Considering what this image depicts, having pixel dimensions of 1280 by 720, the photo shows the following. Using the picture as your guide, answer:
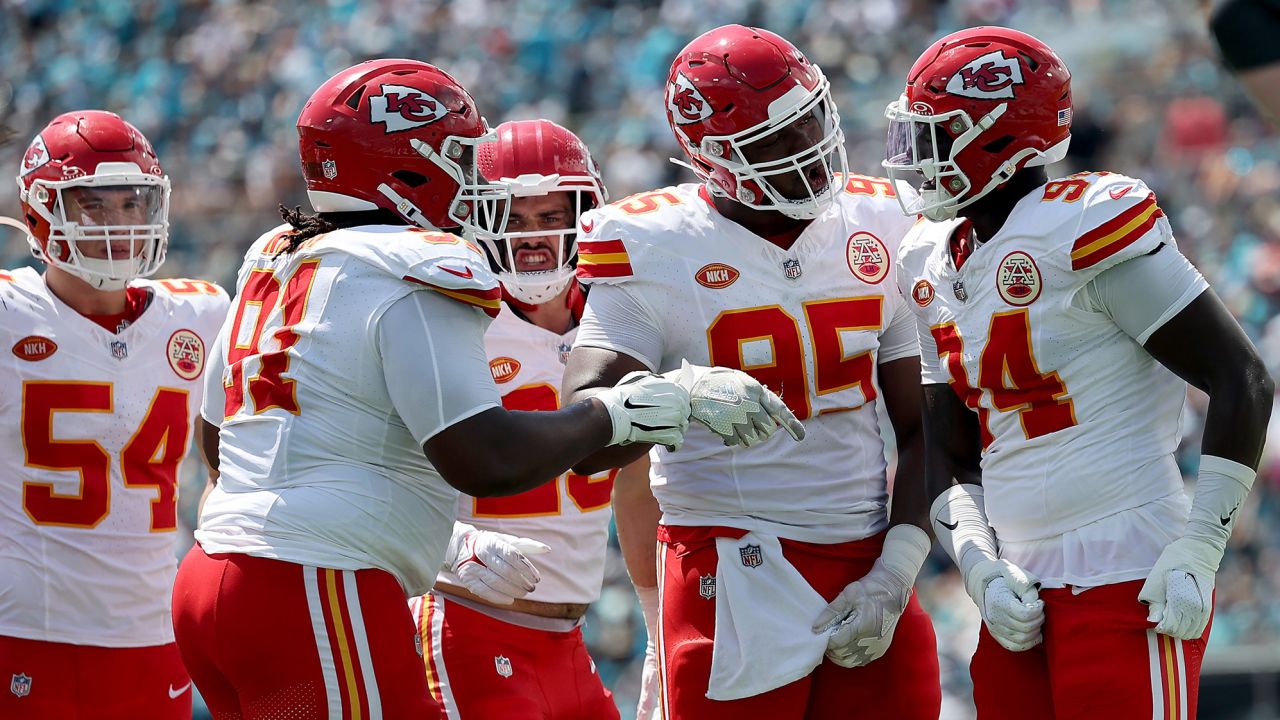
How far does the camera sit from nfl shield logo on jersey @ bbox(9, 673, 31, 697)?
4.28 m

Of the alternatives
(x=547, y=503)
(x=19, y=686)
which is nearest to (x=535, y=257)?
(x=547, y=503)

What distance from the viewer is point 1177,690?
→ 11.0 ft

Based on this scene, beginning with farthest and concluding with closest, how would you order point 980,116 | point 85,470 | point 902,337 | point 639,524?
1. point 639,524
2. point 85,470
3. point 902,337
4. point 980,116

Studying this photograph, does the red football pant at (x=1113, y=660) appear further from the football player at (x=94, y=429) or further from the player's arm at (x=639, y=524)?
the football player at (x=94, y=429)

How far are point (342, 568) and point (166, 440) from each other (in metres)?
1.64

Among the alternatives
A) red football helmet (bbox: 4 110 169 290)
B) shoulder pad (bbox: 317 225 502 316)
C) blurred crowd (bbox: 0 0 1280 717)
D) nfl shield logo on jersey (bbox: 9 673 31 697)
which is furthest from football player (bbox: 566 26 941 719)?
blurred crowd (bbox: 0 0 1280 717)

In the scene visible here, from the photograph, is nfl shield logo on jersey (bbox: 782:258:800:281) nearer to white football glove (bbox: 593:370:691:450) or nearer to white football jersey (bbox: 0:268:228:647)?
white football glove (bbox: 593:370:691:450)

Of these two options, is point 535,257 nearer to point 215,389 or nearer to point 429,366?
point 215,389

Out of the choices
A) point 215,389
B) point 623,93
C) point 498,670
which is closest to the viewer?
point 215,389

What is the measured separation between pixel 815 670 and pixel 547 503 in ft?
3.17

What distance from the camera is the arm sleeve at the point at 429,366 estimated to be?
3094mm

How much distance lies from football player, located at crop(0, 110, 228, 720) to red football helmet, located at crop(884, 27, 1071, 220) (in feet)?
7.45

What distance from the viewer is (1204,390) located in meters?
3.29

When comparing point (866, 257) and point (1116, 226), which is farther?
point (866, 257)
